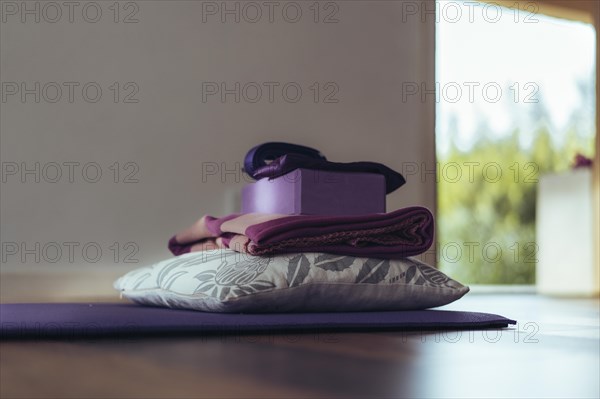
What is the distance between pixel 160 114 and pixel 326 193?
50.9 inches

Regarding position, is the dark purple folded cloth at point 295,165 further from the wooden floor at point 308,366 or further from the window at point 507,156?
the window at point 507,156

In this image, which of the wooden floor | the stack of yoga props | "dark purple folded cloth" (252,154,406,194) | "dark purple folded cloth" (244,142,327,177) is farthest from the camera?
"dark purple folded cloth" (244,142,327,177)

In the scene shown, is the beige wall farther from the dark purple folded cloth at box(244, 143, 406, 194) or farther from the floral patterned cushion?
the floral patterned cushion

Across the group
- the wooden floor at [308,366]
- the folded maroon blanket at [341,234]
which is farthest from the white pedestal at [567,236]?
the wooden floor at [308,366]

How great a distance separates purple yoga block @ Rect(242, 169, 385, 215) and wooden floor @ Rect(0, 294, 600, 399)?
2.16 feet

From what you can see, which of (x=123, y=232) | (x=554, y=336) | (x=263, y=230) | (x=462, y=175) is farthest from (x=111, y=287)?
(x=462, y=175)

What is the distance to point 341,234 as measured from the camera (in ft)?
5.67

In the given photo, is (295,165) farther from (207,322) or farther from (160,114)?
(160,114)

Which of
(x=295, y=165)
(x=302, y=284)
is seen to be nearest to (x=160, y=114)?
(x=295, y=165)

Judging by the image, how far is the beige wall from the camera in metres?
3.04

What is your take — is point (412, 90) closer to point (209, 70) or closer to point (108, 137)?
point (209, 70)

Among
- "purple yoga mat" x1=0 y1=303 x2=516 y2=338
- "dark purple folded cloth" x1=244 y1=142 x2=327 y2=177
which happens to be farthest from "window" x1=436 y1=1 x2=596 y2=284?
"purple yoga mat" x1=0 y1=303 x2=516 y2=338

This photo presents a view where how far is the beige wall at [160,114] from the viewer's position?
3.04m

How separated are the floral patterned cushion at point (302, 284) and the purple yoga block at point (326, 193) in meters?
0.30
